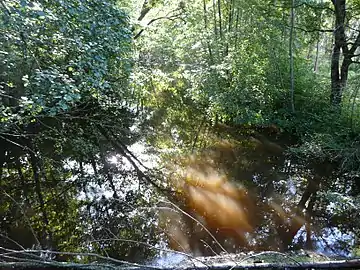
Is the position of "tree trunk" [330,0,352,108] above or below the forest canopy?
above

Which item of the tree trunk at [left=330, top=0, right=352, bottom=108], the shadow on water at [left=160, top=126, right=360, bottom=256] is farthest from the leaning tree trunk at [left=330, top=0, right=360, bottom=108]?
the shadow on water at [left=160, top=126, right=360, bottom=256]

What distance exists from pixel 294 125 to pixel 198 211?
476cm

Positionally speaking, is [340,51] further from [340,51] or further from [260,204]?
[260,204]

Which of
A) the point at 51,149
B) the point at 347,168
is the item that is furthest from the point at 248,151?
the point at 51,149

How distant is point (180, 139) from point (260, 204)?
3.96m

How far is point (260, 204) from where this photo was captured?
6.08 meters

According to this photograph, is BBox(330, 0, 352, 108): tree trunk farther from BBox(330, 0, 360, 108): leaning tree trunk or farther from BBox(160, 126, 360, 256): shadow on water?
BBox(160, 126, 360, 256): shadow on water

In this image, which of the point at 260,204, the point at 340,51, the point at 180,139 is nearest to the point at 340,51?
the point at 340,51

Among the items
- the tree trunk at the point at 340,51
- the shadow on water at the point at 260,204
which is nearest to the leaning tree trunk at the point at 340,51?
the tree trunk at the point at 340,51

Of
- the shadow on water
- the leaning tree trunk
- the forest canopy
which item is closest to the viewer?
the forest canopy

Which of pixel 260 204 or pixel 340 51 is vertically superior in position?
pixel 340 51

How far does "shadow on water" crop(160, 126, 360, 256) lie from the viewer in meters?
4.92

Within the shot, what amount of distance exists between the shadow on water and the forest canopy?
0.03 m

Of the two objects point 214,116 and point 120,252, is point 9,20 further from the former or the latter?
Answer: point 214,116
